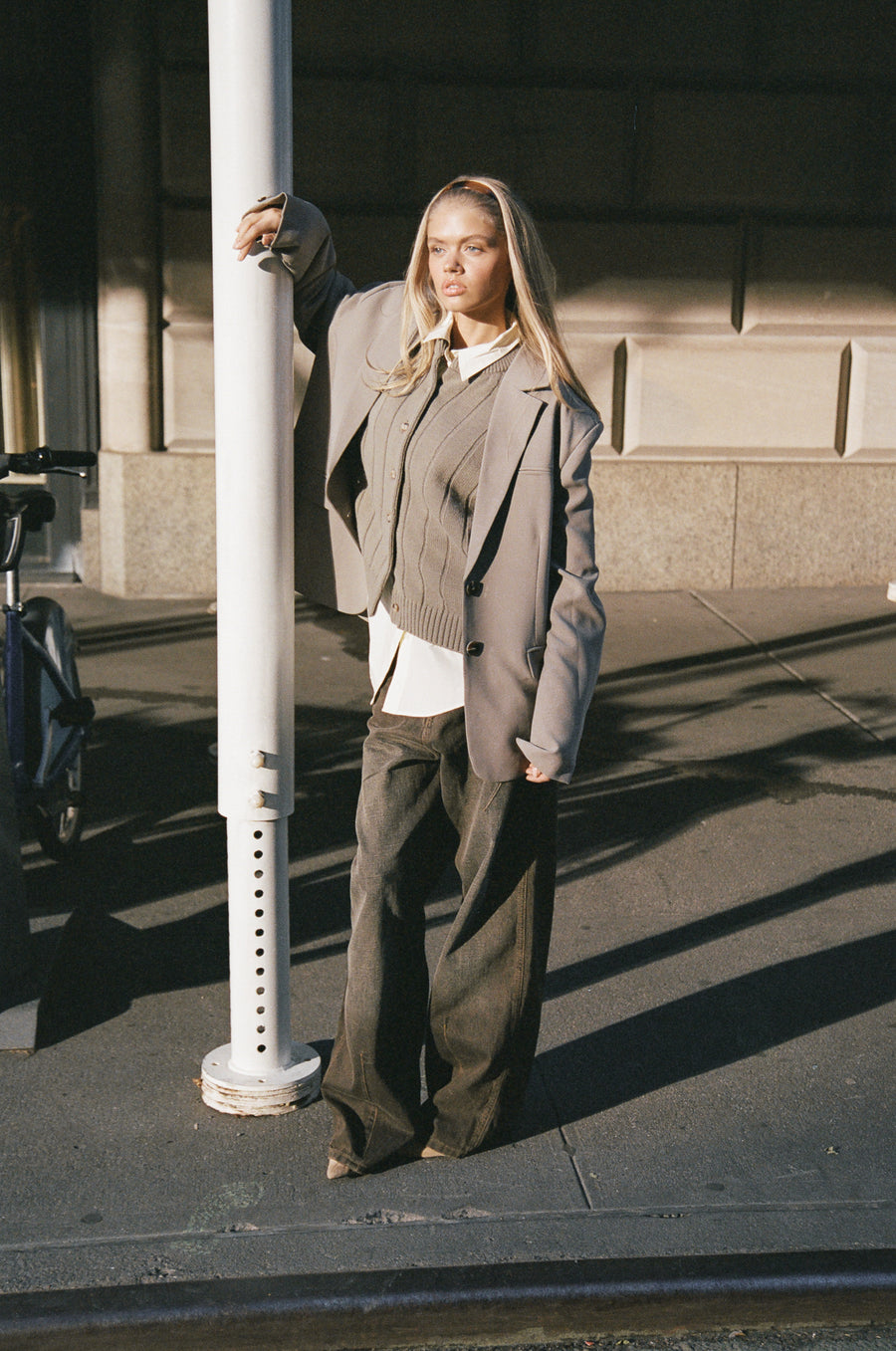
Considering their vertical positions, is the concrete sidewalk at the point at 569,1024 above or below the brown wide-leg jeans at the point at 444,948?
below

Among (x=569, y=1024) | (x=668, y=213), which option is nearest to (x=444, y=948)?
(x=569, y=1024)

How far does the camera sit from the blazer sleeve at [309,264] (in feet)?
9.35

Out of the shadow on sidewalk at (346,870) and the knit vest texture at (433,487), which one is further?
the shadow on sidewalk at (346,870)

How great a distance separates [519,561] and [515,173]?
633 centimetres

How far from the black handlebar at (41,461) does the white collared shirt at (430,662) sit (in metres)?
1.66

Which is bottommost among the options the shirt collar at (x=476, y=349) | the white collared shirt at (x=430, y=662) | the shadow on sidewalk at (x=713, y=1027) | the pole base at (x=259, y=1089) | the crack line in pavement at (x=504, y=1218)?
the shadow on sidewalk at (x=713, y=1027)

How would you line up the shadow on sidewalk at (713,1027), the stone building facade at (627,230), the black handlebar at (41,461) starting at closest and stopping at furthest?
1. the shadow on sidewalk at (713,1027)
2. the black handlebar at (41,461)
3. the stone building facade at (627,230)

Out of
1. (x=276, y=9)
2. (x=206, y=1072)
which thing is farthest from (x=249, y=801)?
(x=276, y=9)

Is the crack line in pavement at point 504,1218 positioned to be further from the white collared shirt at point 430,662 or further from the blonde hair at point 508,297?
the blonde hair at point 508,297

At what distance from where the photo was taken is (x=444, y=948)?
305 centimetres

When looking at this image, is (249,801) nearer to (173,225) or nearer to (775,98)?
(173,225)

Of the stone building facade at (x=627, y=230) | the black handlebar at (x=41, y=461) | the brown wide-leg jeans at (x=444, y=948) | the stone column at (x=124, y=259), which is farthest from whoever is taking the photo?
the stone building facade at (x=627, y=230)

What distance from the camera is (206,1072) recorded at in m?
3.36

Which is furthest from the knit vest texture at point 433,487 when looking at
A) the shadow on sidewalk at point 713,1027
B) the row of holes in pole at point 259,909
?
the shadow on sidewalk at point 713,1027
